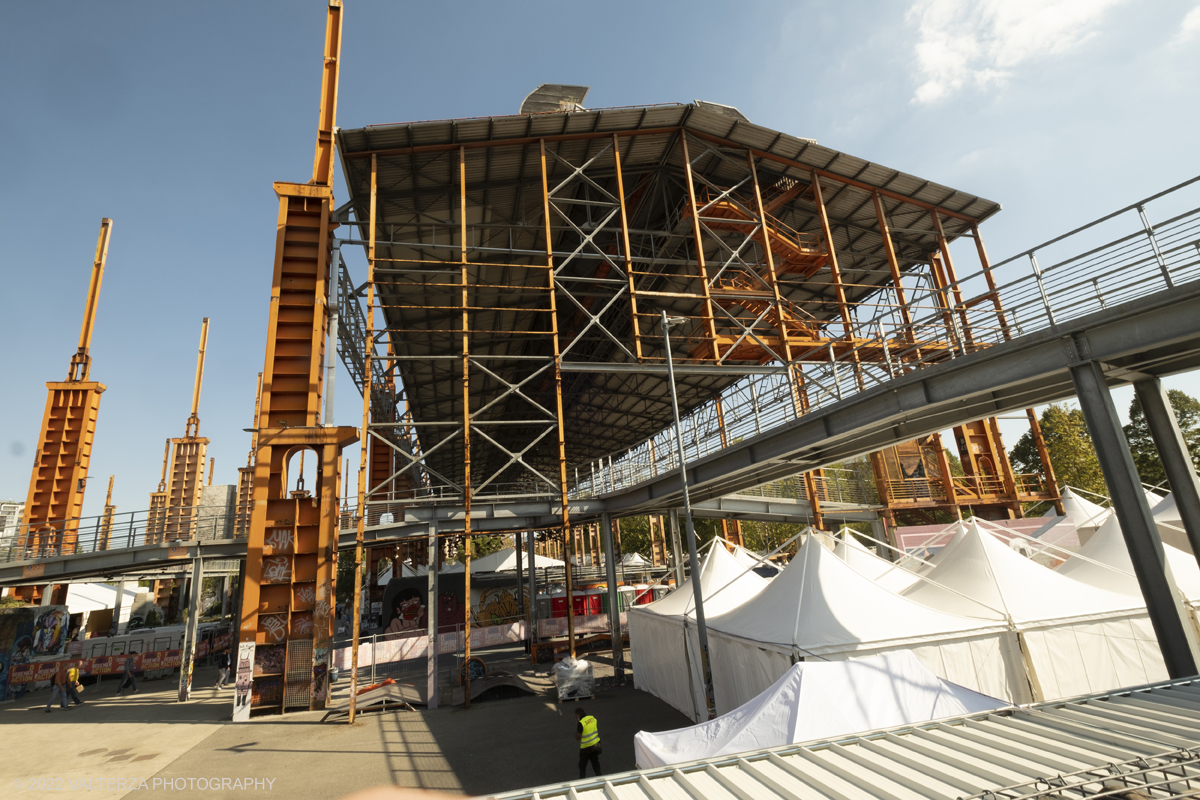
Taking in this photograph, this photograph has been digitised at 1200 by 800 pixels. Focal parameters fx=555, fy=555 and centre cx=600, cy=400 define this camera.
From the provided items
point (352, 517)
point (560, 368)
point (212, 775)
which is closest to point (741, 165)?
point (560, 368)

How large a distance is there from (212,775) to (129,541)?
11.9 meters

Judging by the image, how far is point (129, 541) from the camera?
19.5 meters

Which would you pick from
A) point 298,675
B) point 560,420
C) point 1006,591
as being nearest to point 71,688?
point 298,675

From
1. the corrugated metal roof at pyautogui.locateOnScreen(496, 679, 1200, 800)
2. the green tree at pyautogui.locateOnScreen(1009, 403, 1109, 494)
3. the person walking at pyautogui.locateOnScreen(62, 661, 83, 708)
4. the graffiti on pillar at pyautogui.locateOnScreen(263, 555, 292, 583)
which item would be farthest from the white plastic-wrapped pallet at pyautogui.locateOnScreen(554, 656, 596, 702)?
the green tree at pyautogui.locateOnScreen(1009, 403, 1109, 494)

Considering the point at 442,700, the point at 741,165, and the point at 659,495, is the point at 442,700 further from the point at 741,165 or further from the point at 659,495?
the point at 741,165

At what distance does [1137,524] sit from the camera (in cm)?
855

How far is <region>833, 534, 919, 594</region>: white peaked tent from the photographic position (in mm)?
14586

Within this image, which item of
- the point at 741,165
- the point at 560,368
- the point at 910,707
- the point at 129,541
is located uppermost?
the point at 741,165

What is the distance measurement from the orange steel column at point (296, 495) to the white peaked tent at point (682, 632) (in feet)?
32.7

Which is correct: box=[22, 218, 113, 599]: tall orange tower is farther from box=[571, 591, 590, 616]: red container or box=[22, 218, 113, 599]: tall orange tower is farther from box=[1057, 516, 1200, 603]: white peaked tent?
box=[1057, 516, 1200, 603]: white peaked tent

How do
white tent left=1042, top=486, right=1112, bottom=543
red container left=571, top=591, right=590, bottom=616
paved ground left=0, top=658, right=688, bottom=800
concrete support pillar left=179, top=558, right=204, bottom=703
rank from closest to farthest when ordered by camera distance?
1. paved ground left=0, top=658, right=688, bottom=800
2. concrete support pillar left=179, top=558, right=204, bottom=703
3. white tent left=1042, top=486, right=1112, bottom=543
4. red container left=571, top=591, right=590, bottom=616

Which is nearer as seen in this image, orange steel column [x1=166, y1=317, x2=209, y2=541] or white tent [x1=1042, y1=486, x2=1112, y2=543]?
white tent [x1=1042, y1=486, x2=1112, y2=543]

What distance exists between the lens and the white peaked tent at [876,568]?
14586mm

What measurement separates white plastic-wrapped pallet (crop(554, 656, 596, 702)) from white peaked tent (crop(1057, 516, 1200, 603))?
12.6m
